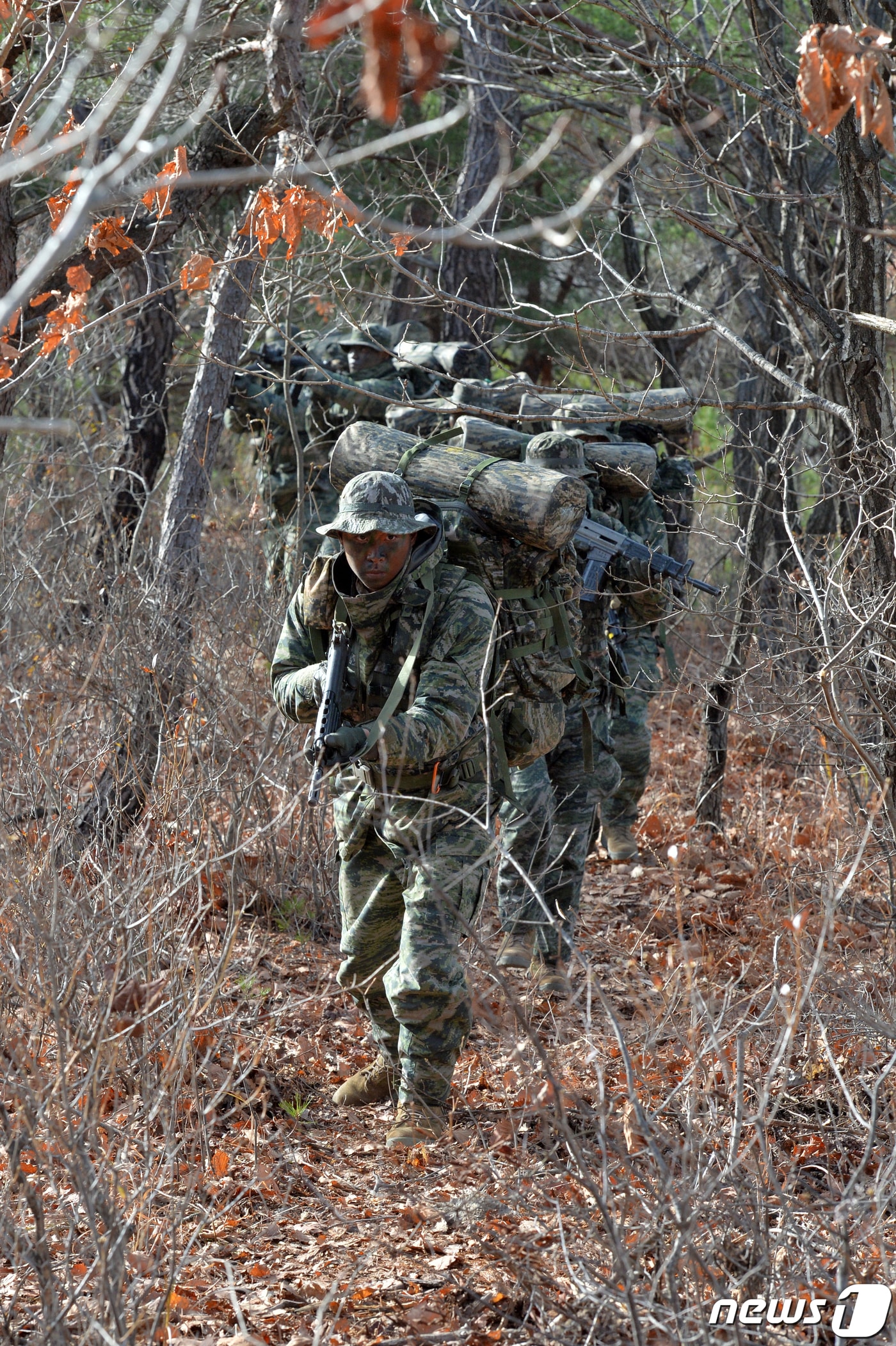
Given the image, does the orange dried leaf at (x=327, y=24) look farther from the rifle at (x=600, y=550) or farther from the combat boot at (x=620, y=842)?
the combat boot at (x=620, y=842)

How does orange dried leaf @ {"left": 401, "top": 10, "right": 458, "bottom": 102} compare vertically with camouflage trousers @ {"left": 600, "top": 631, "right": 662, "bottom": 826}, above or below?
above

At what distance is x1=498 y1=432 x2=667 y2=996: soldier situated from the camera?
18.5 ft

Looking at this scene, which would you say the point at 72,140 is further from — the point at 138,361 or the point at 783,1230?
the point at 138,361

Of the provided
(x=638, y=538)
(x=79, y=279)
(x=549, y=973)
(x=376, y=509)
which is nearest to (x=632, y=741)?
(x=638, y=538)

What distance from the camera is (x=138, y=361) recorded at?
30.9ft

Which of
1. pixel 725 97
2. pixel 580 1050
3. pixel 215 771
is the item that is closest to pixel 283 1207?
pixel 580 1050

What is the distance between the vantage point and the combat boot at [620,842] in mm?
7551

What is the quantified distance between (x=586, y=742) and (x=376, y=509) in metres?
2.27

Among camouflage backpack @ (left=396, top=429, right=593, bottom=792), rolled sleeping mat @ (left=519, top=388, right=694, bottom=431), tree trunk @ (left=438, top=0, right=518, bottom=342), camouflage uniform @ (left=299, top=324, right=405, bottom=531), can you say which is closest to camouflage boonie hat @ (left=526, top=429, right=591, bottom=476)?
rolled sleeping mat @ (left=519, top=388, right=694, bottom=431)

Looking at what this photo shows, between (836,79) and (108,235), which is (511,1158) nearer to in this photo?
(836,79)

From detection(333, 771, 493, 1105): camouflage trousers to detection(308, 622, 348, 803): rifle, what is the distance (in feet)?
0.79

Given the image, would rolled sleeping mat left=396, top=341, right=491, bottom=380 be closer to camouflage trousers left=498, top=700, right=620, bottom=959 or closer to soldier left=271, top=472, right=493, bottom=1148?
camouflage trousers left=498, top=700, right=620, bottom=959

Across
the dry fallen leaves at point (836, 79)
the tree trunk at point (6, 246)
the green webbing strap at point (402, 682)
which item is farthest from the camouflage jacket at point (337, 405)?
the dry fallen leaves at point (836, 79)

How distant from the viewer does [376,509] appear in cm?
407
